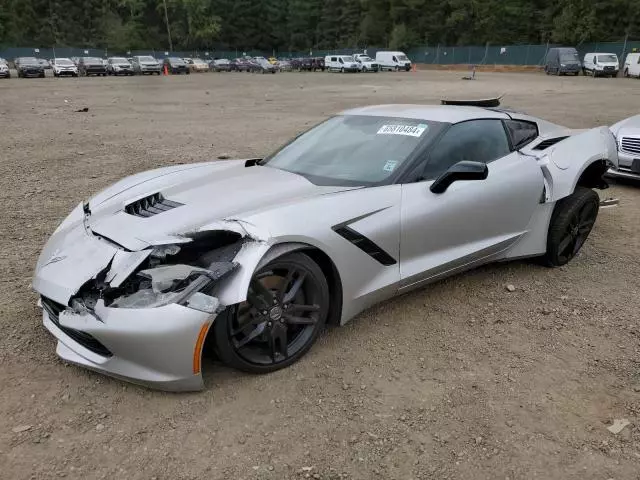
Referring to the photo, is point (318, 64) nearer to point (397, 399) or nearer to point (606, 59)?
point (606, 59)

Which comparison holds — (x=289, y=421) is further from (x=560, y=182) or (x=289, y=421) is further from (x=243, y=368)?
(x=560, y=182)

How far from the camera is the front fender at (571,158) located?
4184 millimetres

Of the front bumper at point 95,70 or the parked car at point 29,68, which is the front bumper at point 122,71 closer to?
the front bumper at point 95,70

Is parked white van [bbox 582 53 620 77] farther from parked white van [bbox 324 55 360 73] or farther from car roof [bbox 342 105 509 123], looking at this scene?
car roof [bbox 342 105 509 123]

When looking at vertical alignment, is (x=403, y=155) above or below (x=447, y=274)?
above

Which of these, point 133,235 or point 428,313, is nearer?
point 133,235

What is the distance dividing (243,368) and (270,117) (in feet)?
42.2

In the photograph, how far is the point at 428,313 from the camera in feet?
12.1

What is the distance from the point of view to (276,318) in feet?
9.47

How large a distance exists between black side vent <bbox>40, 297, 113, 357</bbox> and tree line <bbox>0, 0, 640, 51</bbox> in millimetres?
60046

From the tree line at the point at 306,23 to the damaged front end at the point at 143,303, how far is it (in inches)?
2351

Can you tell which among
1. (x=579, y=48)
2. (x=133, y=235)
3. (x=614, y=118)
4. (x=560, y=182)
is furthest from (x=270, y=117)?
(x=579, y=48)

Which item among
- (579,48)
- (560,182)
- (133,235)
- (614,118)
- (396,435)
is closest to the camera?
(396,435)

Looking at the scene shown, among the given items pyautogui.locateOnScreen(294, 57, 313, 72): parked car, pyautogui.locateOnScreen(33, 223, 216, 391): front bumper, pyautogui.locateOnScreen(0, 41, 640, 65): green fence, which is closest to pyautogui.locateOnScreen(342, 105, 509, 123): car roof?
pyautogui.locateOnScreen(33, 223, 216, 391): front bumper
